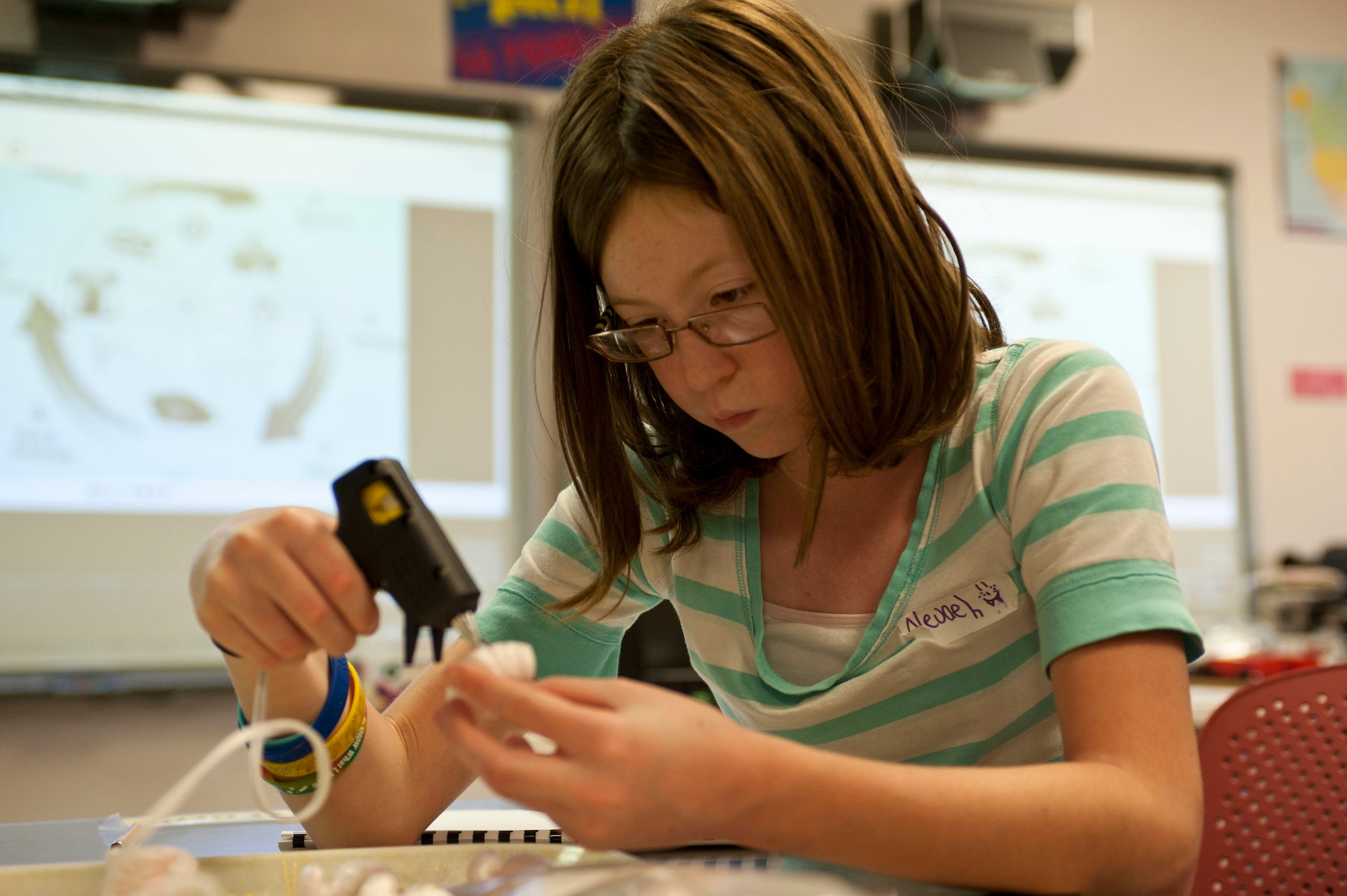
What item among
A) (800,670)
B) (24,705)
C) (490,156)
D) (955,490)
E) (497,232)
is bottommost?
(24,705)

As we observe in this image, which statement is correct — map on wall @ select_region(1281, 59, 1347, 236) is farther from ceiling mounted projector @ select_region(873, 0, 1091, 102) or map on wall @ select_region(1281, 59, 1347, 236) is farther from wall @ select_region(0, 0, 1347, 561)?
ceiling mounted projector @ select_region(873, 0, 1091, 102)

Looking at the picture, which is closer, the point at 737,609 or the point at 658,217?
the point at 658,217

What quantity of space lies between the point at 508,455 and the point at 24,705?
3.03 feet

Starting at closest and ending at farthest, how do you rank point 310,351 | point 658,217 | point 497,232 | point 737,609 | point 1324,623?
point 658,217 → point 737,609 → point 310,351 → point 497,232 → point 1324,623

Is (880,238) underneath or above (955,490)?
above

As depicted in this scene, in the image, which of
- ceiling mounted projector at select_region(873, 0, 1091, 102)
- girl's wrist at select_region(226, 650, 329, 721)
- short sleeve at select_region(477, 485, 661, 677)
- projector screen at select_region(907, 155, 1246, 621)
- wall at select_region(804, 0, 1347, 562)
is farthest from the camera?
wall at select_region(804, 0, 1347, 562)

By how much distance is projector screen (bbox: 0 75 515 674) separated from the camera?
190 cm

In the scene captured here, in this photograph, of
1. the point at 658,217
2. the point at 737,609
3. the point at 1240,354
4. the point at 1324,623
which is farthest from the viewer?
the point at 1240,354

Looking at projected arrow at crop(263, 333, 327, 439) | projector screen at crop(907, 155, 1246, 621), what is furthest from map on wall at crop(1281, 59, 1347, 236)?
projected arrow at crop(263, 333, 327, 439)

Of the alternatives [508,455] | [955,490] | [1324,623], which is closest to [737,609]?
[955,490]

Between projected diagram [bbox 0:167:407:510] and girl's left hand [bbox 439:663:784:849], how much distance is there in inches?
64.6

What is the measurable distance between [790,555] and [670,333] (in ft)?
0.70

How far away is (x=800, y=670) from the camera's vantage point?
83 cm

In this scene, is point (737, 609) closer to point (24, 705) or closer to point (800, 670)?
point (800, 670)
